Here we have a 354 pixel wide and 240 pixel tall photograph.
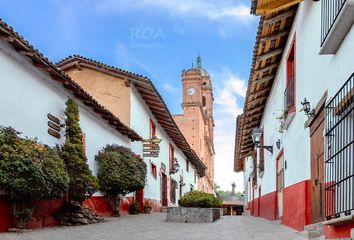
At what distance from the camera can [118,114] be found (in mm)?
20938

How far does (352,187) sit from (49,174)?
20.7 feet

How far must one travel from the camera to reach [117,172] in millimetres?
16062

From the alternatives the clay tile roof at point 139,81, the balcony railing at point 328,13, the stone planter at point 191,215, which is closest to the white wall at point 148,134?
the clay tile roof at point 139,81

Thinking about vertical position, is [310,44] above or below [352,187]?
above

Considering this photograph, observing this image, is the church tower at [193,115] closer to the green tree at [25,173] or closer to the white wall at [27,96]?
the white wall at [27,96]

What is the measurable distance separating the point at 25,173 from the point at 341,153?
235 inches

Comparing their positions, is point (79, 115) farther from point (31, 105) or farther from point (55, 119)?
point (31, 105)

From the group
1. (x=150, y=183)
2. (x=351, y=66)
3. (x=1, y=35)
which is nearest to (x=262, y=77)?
(x=1, y=35)

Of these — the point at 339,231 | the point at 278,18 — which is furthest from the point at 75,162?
the point at 339,231

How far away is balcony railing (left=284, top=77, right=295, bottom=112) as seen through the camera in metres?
10.8

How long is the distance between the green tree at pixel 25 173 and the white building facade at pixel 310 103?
16.4ft

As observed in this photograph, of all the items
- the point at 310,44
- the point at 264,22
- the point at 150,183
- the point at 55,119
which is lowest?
the point at 150,183

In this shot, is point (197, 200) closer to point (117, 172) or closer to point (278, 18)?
point (117, 172)

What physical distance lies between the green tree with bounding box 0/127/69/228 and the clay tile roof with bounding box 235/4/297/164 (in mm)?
5106
